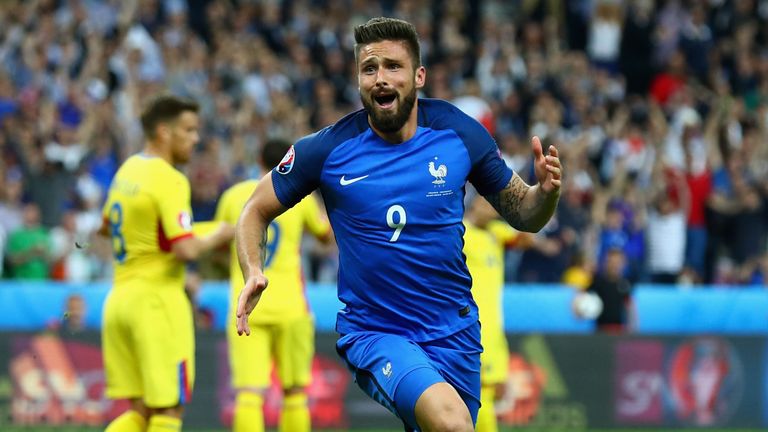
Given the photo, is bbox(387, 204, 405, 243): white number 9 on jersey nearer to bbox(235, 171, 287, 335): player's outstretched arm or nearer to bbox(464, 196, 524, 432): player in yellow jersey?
bbox(235, 171, 287, 335): player's outstretched arm

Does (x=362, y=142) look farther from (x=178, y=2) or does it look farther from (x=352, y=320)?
(x=178, y=2)

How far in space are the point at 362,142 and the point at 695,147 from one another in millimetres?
13624

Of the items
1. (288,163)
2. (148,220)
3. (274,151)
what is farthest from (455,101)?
(288,163)

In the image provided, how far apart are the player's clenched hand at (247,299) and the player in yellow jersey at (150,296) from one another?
2.54m

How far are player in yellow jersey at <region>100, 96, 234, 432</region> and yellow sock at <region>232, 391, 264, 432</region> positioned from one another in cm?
129

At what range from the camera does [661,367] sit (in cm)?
1459

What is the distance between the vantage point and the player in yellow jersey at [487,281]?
10.9 meters

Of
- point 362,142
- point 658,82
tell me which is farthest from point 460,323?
point 658,82

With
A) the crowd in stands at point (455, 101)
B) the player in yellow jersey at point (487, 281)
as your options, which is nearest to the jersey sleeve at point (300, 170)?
the player in yellow jersey at point (487, 281)

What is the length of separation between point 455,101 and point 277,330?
909 cm

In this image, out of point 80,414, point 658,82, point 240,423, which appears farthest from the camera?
point 658,82

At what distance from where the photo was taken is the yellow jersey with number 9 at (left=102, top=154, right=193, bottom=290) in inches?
352

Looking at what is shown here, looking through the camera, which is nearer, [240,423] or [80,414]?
[240,423]

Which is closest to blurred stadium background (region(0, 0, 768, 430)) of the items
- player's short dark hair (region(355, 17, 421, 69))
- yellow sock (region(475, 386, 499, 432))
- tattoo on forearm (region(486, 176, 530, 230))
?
yellow sock (region(475, 386, 499, 432))
